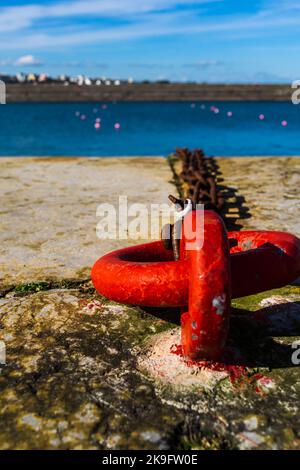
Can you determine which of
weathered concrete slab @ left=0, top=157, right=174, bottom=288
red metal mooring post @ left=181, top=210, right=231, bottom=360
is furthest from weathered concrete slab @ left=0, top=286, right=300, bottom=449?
weathered concrete slab @ left=0, top=157, right=174, bottom=288

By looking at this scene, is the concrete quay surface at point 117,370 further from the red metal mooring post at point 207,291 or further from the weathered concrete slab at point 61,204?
the red metal mooring post at point 207,291

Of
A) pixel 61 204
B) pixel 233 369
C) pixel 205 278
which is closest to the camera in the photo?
pixel 205 278

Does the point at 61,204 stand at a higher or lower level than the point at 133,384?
higher

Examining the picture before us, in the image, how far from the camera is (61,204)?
3883mm

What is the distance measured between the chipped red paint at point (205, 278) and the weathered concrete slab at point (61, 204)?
80cm

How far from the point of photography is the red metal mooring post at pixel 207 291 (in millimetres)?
1551

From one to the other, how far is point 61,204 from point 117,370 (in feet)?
7.70

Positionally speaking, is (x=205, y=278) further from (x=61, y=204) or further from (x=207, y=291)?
(x=61, y=204)

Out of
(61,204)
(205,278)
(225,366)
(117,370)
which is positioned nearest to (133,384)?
(117,370)

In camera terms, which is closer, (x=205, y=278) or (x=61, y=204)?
(x=205, y=278)

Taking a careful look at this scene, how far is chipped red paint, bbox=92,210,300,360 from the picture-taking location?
156cm

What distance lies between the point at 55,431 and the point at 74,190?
3117 millimetres

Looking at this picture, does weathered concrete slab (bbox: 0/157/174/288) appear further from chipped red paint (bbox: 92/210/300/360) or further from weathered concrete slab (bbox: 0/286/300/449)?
chipped red paint (bbox: 92/210/300/360)
